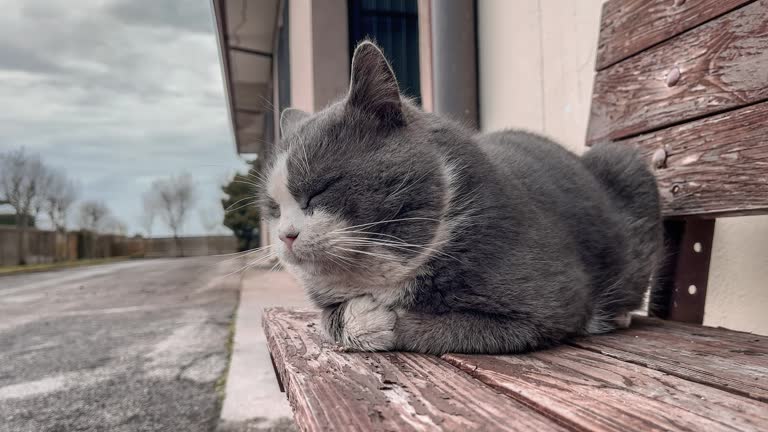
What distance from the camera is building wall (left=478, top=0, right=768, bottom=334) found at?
1.47m

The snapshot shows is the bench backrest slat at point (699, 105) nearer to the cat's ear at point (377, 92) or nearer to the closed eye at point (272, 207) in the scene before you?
the cat's ear at point (377, 92)

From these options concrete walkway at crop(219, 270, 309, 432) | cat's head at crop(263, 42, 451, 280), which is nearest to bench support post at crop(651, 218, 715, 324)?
cat's head at crop(263, 42, 451, 280)

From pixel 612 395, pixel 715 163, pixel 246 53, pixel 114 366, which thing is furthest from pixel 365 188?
pixel 246 53

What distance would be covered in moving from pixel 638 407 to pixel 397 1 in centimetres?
366

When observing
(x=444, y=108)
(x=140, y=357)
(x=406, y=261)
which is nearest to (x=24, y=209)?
(x=140, y=357)

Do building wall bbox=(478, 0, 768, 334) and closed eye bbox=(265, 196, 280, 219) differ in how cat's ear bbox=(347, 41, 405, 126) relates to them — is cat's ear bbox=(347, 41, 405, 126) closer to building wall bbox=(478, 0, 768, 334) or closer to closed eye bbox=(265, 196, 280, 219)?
closed eye bbox=(265, 196, 280, 219)

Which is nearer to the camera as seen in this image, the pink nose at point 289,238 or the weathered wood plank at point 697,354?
the weathered wood plank at point 697,354

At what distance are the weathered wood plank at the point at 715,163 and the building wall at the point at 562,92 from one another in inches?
9.0

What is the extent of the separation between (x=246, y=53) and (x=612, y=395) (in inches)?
341

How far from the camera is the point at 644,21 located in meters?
1.49

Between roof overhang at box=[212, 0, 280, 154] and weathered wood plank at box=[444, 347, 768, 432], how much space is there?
→ 392 cm

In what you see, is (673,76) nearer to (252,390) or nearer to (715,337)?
(715,337)

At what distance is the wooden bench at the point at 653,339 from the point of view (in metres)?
0.62

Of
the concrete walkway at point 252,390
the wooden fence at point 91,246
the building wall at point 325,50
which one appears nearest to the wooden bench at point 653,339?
the concrete walkway at point 252,390
